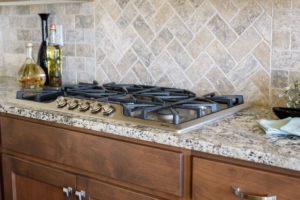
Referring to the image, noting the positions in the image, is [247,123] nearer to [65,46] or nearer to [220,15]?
[220,15]

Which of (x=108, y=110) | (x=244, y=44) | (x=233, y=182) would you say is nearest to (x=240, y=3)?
(x=244, y=44)

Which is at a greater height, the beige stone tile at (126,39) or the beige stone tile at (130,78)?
the beige stone tile at (126,39)

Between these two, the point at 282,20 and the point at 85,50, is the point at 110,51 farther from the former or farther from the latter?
the point at 282,20

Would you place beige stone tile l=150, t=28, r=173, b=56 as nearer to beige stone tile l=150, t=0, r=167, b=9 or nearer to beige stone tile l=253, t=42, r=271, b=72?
beige stone tile l=150, t=0, r=167, b=9

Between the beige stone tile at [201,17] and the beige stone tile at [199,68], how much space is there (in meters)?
0.13

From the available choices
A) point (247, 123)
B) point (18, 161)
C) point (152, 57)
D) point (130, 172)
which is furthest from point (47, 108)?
point (247, 123)

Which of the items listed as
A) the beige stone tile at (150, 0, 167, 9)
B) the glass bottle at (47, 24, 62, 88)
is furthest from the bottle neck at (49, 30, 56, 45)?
the beige stone tile at (150, 0, 167, 9)

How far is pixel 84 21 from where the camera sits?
2.13 meters

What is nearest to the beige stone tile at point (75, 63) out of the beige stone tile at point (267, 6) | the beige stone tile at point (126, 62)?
the beige stone tile at point (126, 62)

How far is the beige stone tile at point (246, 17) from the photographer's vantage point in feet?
5.26

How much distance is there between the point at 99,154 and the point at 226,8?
31.7 inches

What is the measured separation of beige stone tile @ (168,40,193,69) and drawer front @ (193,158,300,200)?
2.38ft

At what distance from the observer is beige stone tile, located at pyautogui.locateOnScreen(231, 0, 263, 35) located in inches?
63.1

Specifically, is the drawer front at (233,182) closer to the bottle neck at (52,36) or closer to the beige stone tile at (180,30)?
the beige stone tile at (180,30)
